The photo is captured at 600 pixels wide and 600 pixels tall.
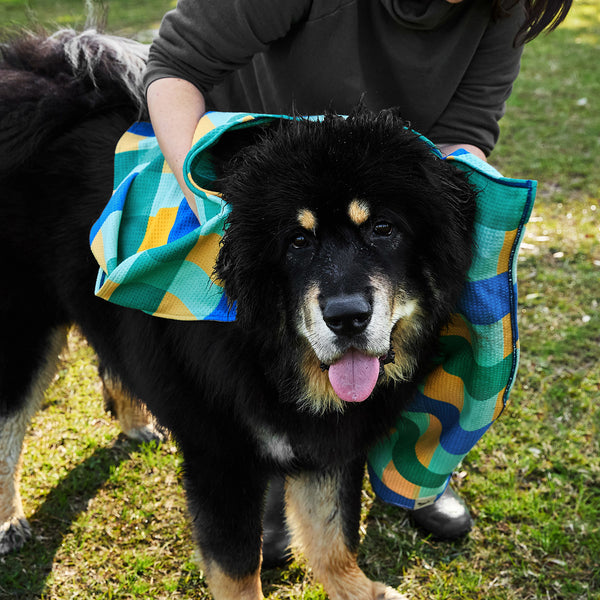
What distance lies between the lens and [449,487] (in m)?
2.71

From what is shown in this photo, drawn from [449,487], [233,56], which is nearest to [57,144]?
[233,56]

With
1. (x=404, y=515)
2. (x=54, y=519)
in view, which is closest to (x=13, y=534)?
(x=54, y=519)

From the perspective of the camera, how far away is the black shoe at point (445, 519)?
8.22 ft

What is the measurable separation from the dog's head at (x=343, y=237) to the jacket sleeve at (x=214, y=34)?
361 mm

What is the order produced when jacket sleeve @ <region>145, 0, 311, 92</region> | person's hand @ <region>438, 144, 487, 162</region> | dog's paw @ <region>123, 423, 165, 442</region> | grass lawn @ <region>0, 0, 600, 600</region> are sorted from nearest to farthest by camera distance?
jacket sleeve @ <region>145, 0, 311, 92</region>
person's hand @ <region>438, 144, 487, 162</region>
grass lawn @ <region>0, 0, 600, 600</region>
dog's paw @ <region>123, 423, 165, 442</region>

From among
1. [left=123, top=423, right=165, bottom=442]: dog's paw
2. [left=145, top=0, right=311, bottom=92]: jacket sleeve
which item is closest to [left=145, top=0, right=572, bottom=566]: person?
[left=145, top=0, right=311, bottom=92]: jacket sleeve

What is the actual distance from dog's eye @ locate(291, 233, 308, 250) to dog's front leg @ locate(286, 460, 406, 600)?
92 centimetres

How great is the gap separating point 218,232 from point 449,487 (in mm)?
1592

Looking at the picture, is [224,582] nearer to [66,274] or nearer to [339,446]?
[339,446]

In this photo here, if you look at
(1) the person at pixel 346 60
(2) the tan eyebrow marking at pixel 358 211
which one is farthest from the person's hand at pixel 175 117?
(2) the tan eyebrow marking at pixel 358 211

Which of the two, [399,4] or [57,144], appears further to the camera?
[57,144]

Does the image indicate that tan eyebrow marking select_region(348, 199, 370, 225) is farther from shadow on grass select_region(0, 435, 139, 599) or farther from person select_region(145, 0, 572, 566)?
shadow on grass select_region(0, 435, 139, 599)

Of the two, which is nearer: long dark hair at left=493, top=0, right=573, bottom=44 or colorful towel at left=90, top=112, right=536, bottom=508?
colorful towel at left=90, top=112, right=536, bottom=508

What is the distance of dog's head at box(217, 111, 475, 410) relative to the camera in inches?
63.7
